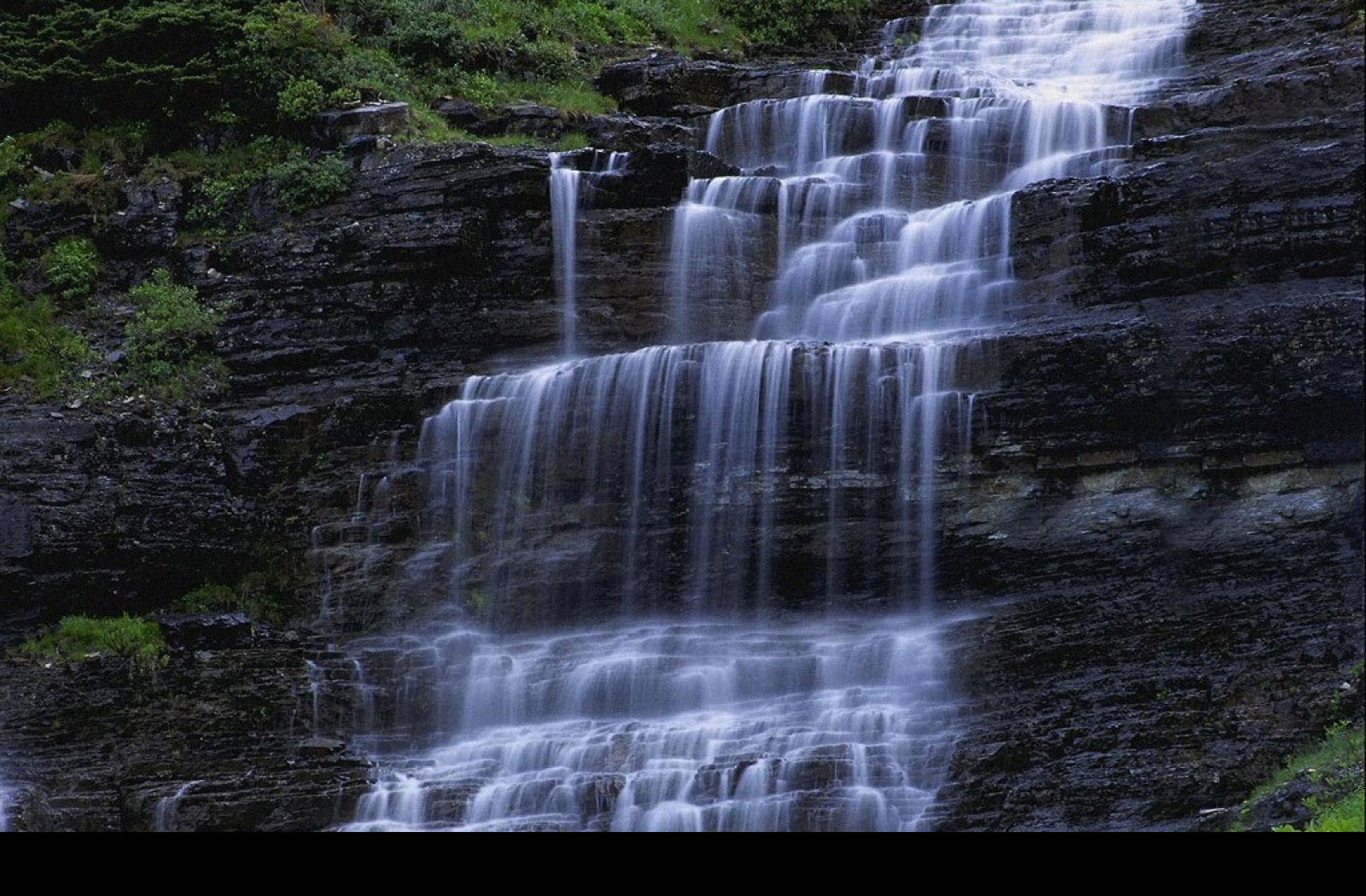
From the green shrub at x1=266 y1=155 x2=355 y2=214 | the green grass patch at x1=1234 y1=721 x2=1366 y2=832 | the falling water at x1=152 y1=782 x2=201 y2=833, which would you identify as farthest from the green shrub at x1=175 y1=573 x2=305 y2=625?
the green grass patch at x1=1234 y1=721 x2=1366 y2=832

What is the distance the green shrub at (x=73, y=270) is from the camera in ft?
48.5

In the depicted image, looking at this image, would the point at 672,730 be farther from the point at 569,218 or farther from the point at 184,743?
the point at 569,218

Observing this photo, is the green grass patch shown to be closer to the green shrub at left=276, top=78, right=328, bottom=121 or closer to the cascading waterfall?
the cascading waterfall

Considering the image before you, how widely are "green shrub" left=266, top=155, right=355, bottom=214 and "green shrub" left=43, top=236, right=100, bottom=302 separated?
202 cm

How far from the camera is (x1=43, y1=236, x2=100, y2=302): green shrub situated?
14.8 m

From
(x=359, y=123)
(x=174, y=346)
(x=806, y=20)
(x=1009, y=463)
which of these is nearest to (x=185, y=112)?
(x=359, y=123)

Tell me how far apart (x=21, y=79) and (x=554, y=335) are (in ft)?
23.5

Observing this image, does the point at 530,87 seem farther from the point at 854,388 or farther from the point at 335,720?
the point at 335,720

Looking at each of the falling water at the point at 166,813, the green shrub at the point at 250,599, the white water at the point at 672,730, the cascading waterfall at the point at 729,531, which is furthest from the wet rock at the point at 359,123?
the falling water at the point at 166,813

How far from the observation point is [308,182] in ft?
49.8

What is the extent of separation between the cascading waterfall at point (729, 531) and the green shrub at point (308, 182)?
237 cm

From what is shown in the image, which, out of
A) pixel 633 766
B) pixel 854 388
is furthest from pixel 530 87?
pixel 633 766

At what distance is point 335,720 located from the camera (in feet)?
37.8

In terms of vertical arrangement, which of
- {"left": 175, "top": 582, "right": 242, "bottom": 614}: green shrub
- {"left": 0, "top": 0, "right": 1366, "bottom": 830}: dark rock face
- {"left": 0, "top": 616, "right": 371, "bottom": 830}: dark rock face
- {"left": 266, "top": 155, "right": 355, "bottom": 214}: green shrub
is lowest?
{"left": 0, "top": 616, "right": 371, "bottom": 830}: dark rock face
